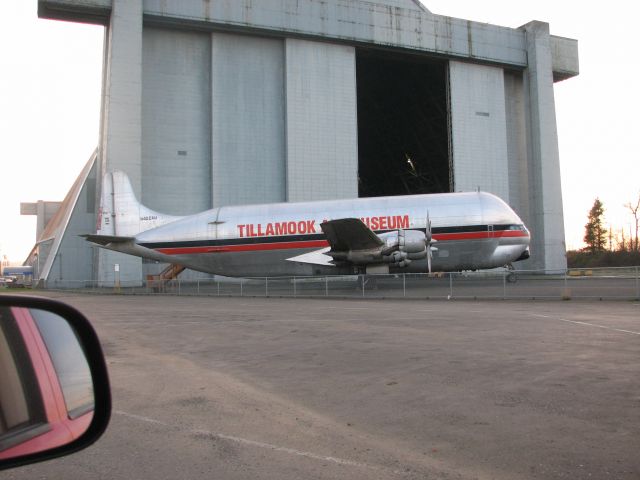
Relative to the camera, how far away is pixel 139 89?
35.3 meters

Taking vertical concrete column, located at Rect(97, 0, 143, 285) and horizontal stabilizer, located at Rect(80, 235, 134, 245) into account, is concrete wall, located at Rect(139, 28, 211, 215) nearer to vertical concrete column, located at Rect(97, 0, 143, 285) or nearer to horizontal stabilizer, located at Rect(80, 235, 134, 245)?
vertical concrete column, located at Rect(97, 0, 143, 285)

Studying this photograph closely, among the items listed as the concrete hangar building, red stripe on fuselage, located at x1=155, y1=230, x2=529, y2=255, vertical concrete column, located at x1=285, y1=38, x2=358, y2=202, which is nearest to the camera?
red stripe on fuselage, located at x1=155, y1=230, x2=529, y2=255

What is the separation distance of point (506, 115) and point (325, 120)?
17.9 metres

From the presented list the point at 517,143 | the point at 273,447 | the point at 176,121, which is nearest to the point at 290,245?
the point at 176,121

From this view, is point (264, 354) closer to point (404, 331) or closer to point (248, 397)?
point (248, 397)

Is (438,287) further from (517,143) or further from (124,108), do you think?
(517,143)

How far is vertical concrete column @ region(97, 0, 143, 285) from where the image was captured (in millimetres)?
33906

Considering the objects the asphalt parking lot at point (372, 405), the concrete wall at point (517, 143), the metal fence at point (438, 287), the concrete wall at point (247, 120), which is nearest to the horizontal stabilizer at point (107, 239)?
the metal fence at point (438, 287)

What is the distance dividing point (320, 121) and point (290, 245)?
1374 centimetres

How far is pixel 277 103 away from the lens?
3925cm

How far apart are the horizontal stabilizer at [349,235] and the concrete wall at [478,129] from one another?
1775 cm

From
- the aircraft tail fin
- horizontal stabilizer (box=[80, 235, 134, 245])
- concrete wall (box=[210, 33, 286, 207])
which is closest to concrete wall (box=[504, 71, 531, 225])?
concrete wall (box=[210, 33, 286, 207])

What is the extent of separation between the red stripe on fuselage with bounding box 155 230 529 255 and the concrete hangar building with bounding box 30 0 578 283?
22.5 ft

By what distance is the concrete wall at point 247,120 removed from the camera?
123 feet
